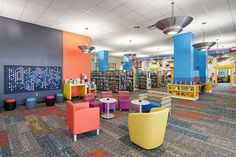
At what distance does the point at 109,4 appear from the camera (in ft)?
14.5

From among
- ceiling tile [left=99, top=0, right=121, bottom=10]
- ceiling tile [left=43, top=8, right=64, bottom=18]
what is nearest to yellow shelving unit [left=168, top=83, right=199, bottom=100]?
ceiling tile [left=99, top=0, right=121, bottom=10]

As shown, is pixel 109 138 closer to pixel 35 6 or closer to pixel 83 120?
pixel 83 120

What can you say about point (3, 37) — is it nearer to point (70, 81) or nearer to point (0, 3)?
point (0, 3)

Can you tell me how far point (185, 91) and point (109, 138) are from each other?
619cm

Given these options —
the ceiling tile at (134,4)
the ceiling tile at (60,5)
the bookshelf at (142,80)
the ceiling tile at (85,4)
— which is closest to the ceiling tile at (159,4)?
the ceiling tile at (134,4)

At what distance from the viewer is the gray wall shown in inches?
218

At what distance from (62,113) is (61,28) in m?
4.35

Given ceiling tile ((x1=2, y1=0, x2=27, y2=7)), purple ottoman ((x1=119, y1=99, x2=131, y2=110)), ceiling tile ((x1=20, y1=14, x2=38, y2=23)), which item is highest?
ceiling tile ((x1=20, y1=14, x2=38, y2=23))

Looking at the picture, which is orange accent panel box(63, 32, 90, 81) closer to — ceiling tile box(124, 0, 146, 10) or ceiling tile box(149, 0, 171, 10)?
ceiling tile box(124, 0, 146, 10)

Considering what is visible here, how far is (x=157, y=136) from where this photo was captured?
8.84ft

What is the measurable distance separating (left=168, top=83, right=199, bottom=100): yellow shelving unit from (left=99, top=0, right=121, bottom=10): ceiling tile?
5737 millimetres

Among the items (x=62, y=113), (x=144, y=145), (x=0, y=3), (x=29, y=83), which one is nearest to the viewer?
(x=144, y=145)

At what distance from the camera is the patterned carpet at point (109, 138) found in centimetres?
262

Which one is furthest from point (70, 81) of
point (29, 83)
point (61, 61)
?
point (29, 83)
